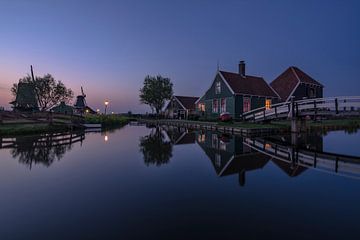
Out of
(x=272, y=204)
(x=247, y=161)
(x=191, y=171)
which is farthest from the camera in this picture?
(x=247, y=161)

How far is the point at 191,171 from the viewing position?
25.7 ft

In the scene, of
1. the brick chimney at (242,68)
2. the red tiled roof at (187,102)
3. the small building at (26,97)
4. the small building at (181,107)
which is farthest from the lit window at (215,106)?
the small building at (26,97)

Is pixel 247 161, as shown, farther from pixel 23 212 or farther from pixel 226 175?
pixel 23 212

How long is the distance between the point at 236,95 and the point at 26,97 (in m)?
47.7

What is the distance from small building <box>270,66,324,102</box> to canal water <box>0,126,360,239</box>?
94.4 feet

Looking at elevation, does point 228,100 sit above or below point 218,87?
below

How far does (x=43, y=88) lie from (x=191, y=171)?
184ft

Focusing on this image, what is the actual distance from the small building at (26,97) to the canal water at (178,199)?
168ft

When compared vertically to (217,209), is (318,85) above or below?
above

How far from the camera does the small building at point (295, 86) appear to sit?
35.5 m

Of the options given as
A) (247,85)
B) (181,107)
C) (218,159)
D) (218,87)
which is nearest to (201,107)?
(218,87)

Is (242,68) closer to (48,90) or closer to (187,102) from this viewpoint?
(187,102)

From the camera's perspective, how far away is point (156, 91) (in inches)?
2739

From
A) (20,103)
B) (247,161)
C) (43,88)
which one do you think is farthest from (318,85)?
(20,103)
